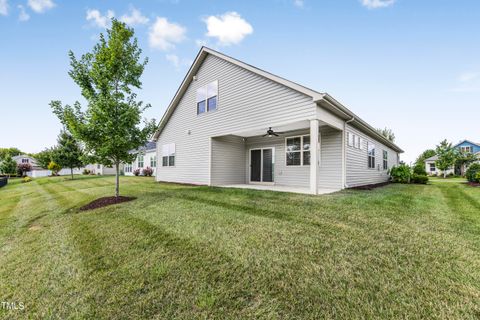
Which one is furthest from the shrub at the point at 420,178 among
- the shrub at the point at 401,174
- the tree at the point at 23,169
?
the tree at the point at 23,169

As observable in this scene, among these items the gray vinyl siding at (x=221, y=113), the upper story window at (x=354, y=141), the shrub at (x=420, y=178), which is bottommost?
the shrub at (x=420, y=178)

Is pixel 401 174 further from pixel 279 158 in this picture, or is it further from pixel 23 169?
pixel 23 169

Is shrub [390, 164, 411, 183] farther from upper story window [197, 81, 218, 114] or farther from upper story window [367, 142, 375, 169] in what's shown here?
upper story window [197, 81, 218, 114]

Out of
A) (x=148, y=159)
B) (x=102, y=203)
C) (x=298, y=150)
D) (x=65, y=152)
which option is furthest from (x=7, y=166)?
(x=298, y=150)

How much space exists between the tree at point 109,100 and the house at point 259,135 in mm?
4002

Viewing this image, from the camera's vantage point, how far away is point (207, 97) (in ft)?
37.0

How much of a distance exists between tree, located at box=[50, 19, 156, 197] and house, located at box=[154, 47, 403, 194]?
13.1 feet

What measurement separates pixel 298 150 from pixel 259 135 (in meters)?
2.36

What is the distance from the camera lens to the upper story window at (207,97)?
10844 millimetres

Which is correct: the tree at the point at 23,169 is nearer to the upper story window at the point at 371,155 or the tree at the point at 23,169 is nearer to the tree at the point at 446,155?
the upper story window at the point at 371,155

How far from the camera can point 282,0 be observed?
34.4 ft

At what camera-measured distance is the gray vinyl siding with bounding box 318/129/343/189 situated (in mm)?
8920

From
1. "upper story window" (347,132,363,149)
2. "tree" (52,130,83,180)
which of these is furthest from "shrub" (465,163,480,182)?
Answer: "tree" (52,130,83,180)

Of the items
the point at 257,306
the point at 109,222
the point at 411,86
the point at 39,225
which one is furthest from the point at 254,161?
the point at 411,86
